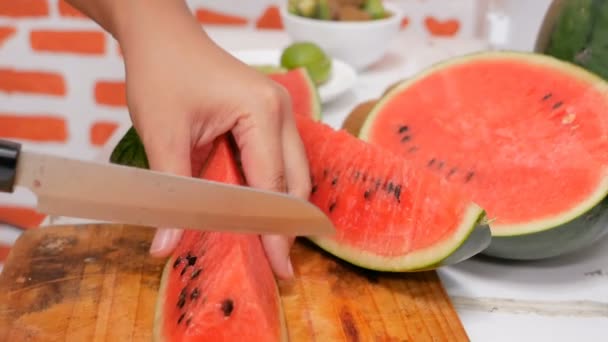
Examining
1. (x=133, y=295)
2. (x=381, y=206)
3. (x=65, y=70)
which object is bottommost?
(x=65, y=70)

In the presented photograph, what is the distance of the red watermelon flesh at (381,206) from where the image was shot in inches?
33.1

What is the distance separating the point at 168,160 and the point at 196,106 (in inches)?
3.3

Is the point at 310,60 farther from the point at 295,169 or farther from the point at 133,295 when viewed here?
the point at 133,295

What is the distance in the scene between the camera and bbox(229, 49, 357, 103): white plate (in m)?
1.45

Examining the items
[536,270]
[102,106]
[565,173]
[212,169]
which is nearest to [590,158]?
[565,173]

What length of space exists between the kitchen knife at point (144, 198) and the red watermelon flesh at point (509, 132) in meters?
0.30

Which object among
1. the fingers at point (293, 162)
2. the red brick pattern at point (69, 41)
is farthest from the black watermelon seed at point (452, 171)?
the red brick pattern at point (69, 41)

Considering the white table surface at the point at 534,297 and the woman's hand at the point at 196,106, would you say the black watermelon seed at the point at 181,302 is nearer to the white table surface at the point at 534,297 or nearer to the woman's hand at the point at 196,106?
the woman's hand at the point at 196,106

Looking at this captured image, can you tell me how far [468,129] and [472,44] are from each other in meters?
1.02

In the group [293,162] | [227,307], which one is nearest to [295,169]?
[293,162]

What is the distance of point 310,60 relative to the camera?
145 centimetres

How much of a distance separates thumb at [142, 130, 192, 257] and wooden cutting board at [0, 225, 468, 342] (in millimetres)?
57

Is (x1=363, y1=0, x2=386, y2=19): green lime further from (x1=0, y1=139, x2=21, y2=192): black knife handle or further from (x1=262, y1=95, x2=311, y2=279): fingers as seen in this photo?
(x1=0, y1=139, x2=21, y2=192): black knife handle

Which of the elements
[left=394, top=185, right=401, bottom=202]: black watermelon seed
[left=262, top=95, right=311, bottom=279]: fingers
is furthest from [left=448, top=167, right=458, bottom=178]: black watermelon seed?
[left=262, top=95, right=311, bottom=279]: fingers
